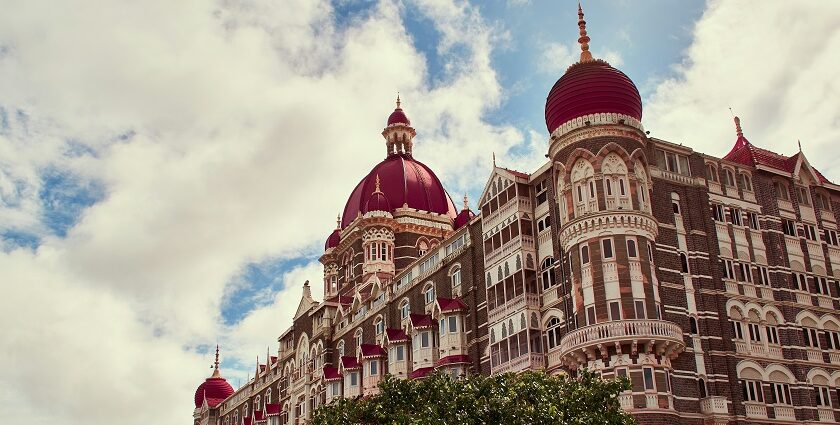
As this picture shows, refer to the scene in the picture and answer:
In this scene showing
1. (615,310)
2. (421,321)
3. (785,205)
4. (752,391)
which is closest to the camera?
(615,310)

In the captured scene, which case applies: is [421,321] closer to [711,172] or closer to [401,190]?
[711,172]

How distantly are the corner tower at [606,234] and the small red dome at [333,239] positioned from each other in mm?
40515

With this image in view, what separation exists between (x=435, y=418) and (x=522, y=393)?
3.82 m

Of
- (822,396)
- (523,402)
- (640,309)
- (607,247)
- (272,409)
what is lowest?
(523,402)

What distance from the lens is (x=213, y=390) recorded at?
112688 mm

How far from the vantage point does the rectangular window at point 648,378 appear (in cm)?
4547

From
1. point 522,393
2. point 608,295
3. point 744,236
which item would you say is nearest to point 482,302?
point 608,295

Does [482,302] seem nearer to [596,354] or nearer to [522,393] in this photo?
[596,354]

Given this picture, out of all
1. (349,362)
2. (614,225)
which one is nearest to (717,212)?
(614,225)

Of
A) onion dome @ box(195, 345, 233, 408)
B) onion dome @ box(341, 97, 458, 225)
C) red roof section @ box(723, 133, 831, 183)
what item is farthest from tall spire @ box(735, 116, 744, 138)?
onion dome @ box(195, 345, 233, 408)

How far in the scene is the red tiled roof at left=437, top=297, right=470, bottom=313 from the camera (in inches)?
2339

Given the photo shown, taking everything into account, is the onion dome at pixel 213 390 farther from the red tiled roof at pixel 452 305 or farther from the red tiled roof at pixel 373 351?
the red tiled roof at pixel 452 305

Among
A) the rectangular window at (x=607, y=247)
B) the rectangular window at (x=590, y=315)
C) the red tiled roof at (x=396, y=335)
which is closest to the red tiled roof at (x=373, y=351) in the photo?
the red tiled roof at (x=396, y=335)

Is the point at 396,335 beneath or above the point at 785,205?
beneath
